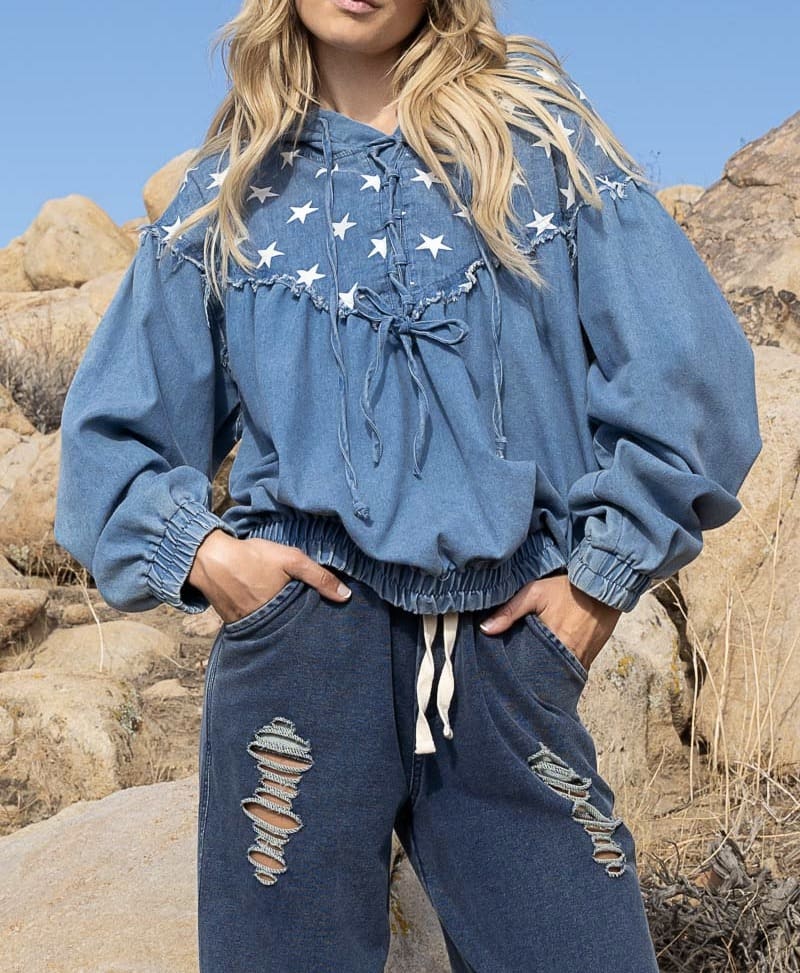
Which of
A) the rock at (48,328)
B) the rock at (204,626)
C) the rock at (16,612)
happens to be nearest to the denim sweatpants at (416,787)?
the rock at (16,612)

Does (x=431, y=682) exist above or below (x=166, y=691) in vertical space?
above

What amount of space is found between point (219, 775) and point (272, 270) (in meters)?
0.81

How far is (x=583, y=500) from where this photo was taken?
76.4 inches

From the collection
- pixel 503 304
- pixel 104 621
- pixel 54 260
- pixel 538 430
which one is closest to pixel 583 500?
pixel 538 430

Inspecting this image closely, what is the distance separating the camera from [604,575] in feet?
6.18

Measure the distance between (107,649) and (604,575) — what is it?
4589 millimetres

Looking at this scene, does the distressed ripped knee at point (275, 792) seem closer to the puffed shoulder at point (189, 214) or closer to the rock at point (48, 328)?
the puffed shoulder at point (189, 214)

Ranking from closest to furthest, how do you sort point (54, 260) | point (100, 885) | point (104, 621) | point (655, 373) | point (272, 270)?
1. point (655, 373)
2. point (272, 270)
3. point (100, 885)
4. point (104, 621)
5. point (54, 260)

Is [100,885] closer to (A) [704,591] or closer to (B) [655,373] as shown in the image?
(B) [655,373]

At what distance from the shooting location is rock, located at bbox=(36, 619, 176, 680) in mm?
5965

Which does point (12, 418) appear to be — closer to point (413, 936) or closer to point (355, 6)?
point (413, 936)

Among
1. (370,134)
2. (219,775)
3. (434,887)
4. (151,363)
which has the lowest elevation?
(434,887)

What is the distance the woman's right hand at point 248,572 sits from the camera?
1.88m

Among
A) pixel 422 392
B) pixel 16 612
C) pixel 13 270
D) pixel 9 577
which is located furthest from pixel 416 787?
pixel 13 270
